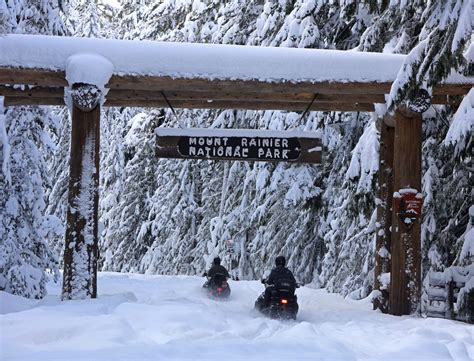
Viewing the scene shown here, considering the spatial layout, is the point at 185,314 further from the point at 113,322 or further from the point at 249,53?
the point at 249,53

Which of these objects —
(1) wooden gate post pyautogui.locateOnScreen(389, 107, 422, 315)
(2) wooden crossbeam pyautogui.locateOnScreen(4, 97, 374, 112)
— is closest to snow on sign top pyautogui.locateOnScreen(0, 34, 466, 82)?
(1) wooden gate post pyautogui.locateOnScreen(389, 107, 422, 315)

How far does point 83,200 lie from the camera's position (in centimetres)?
924

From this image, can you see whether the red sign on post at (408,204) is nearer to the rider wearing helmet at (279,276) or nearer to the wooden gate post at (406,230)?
the wooden gate post at (406,230)

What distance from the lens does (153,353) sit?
19.1ft

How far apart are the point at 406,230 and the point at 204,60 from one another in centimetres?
434

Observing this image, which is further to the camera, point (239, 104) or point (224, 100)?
point (239, 104)

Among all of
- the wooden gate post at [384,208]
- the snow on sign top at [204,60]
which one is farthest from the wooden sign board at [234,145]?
the wooden gate post at [384,208]

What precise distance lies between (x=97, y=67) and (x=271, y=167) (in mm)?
10934

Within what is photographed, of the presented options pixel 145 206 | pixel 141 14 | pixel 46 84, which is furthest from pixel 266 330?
pixel 141 14

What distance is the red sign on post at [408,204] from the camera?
999 centimetres

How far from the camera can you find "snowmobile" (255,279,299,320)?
10.9 m

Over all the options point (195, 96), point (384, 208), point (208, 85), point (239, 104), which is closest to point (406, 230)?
point (384, 208)

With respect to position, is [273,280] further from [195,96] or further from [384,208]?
[195,96]

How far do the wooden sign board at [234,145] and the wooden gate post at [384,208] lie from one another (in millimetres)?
1865
